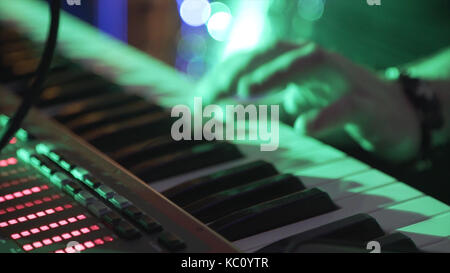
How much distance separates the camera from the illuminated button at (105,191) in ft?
2.52

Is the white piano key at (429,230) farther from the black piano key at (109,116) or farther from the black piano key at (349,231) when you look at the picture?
the black piano key at (109,116)

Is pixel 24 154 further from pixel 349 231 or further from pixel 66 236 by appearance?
pixel 349 231

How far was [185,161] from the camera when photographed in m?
0.97

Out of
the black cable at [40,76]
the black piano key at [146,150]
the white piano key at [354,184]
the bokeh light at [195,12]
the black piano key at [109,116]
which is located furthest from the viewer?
the bokeh light at [195,12]

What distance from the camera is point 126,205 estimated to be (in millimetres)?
751

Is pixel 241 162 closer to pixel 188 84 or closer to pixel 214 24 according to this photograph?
pixel 188 84

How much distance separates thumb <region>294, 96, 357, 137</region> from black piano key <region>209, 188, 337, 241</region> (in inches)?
5.9

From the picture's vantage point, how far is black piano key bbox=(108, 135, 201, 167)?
1.00 m

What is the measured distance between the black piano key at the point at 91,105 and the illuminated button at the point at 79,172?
320 mm

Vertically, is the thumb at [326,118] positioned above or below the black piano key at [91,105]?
above

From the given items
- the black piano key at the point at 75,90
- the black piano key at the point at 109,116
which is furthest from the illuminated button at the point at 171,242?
the black piano key at the point at 75,90

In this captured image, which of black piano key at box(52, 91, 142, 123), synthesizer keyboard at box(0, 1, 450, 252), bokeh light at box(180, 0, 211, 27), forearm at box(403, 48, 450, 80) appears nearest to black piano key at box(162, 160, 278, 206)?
synthesizer keyboard at box(0, 1, 450, 252)

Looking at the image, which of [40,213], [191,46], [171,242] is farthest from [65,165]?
[191,46]

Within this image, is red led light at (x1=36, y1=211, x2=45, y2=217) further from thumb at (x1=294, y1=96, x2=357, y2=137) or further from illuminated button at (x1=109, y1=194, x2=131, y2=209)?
thumb at (x1=294, y1=96, x2=357, y2=137)
